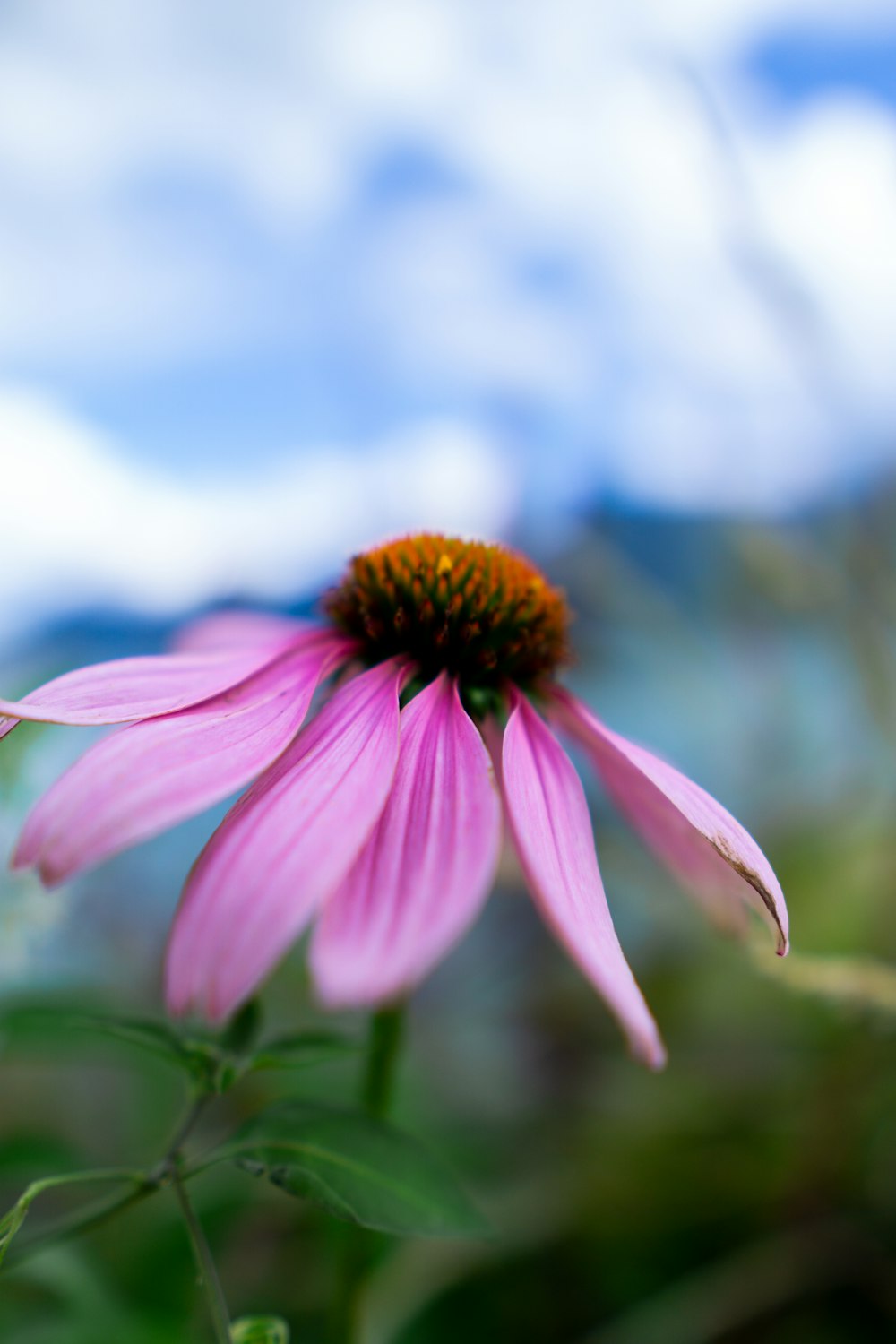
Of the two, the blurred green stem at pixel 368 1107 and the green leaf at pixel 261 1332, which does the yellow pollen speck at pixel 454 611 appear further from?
the green leaf at pixel 261 1332

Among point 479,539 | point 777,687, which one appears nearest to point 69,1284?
point 479,539

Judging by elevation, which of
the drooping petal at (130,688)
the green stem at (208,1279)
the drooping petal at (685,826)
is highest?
the drooping petal at (130,688)

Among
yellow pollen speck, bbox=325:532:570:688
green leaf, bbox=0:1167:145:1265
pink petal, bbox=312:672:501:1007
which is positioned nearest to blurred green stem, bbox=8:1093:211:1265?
green leaf, bbox=0:1167:145:1265

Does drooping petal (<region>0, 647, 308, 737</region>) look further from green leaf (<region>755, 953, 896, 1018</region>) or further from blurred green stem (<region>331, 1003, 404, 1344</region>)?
green leaf (<region>755, 953, 896, 1018</region>)

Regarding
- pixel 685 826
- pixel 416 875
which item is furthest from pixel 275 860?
pixel 685 826

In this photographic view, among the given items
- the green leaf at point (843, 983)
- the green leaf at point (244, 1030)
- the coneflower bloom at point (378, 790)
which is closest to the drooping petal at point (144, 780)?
the coneflower bloom at point (378, 790)

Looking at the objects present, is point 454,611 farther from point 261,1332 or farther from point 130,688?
point 261,1332
